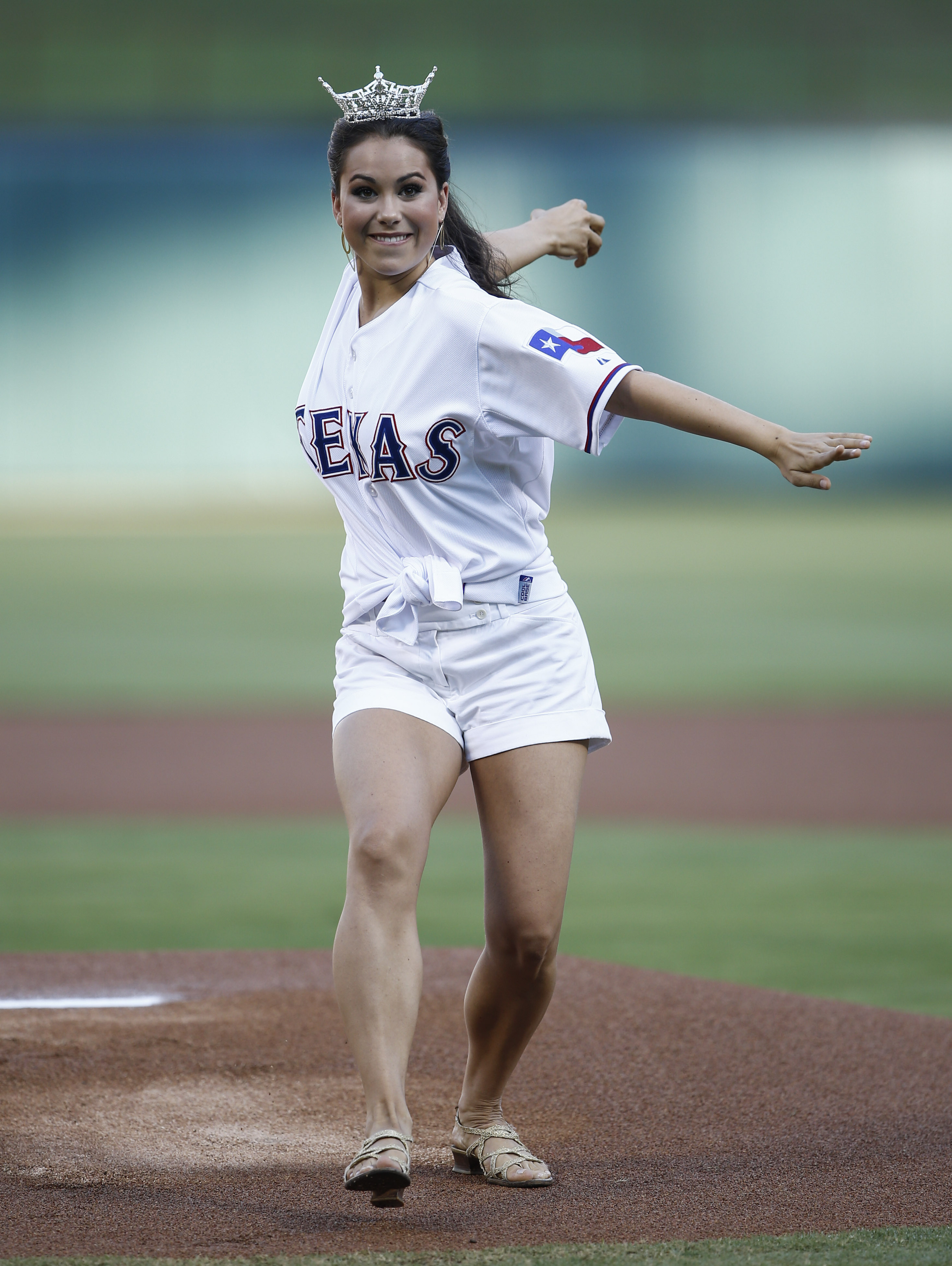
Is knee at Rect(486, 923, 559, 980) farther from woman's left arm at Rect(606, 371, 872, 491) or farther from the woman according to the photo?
woman's left arm at Rect(606, 371, 872, 491)

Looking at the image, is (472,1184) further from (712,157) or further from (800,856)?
(712,157)

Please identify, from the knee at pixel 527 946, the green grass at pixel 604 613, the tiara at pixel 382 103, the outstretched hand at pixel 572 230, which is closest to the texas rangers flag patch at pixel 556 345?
the tiara at pixel 382 103

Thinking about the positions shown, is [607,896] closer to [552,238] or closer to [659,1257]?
[552,238]

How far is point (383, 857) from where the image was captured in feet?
9.43

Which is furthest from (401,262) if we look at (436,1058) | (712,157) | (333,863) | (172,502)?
(712,157)

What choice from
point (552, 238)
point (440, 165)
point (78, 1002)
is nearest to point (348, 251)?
point (440, 165)

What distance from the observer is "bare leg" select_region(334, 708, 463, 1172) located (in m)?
2.85

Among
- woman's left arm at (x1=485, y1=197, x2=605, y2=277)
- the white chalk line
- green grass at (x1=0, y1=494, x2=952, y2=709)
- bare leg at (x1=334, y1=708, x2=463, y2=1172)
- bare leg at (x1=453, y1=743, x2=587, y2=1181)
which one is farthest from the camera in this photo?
green grass at (x1=0, y1=494, x2=952, y2=709)

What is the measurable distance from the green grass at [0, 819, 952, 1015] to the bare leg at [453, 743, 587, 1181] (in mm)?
2064

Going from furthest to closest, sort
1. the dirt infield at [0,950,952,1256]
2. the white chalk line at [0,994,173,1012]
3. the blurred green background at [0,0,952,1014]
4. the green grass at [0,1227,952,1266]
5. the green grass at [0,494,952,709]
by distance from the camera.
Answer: the blurred green background at [0,0,952,1014]
the green grass at [0,494,952,709]
the white chalk line at [0,994,173,1012]
the dirt infield at [0,950,952,1256]
the green grass at [0,1227,952,1266]

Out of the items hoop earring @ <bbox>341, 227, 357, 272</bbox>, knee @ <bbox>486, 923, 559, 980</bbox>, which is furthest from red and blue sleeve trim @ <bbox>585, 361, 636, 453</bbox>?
knee @ <bbox>486, 923, 559, 980</bbox>

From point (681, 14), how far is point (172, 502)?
12766 millimetres

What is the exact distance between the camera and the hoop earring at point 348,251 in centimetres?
323

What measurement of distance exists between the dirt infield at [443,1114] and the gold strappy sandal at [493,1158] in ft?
0.13
